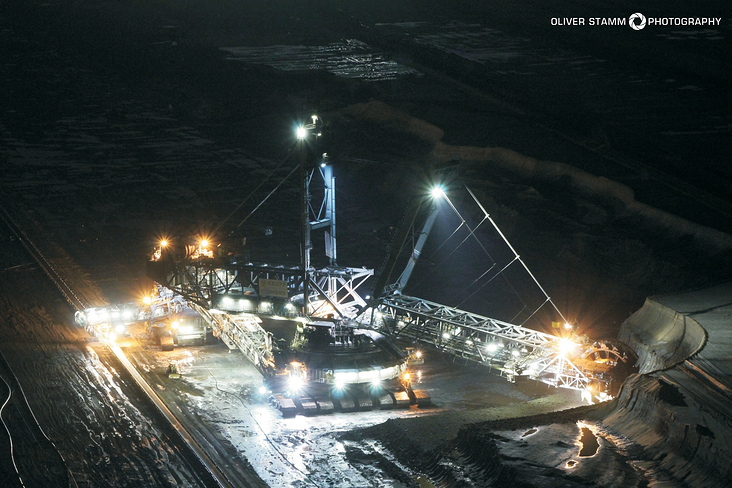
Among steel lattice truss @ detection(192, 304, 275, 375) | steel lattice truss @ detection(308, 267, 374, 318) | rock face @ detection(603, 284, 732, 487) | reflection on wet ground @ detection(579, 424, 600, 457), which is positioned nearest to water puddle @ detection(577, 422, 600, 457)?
reflection on wet ground @ detection(579, 424, 600, 457)

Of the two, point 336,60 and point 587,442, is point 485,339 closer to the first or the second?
point 587,442

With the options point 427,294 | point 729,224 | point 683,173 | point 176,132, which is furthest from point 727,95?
point 176,132

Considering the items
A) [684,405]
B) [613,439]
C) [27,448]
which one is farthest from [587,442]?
[27,448]

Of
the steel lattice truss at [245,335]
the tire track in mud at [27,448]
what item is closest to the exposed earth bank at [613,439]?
the steel lattice truss at [245,335]

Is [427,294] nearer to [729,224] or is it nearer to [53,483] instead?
[729,224]

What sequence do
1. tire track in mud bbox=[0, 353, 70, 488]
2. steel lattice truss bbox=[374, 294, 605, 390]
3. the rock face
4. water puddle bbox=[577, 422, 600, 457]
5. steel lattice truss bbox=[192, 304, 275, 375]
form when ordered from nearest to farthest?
the rock face < water puddle bbox=[577, 422, 600, 457] < tire track in mud bbox=[0, 353, 70, 488] < steel lattice truss bbox=[374, 294, 605, 390] < steel lattice truss bbox=[192, 304, 275, 375]

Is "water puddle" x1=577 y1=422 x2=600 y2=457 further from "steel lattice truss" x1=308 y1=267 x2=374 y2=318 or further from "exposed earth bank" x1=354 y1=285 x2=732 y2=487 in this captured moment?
"steel lattice truss" x1=308 y1=267 x2=374 y2=318
